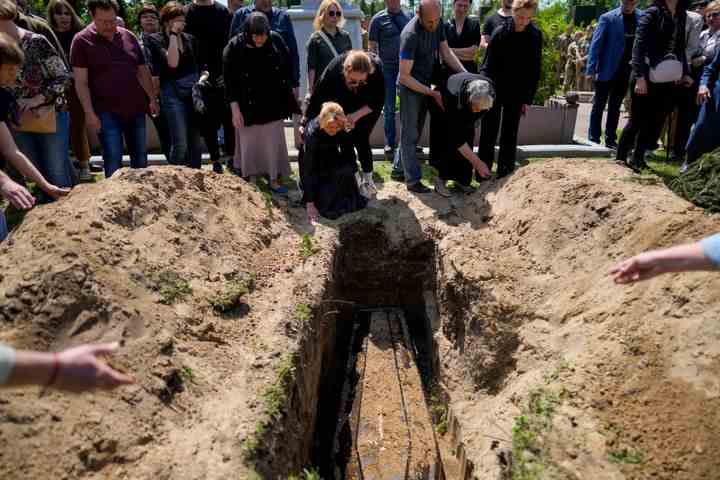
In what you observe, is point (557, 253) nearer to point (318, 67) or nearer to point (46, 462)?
point (318, 67)

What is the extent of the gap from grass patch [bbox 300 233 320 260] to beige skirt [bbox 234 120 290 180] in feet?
4.16

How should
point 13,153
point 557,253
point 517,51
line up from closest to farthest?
point 13,153 → point 557,253 → point 517,51

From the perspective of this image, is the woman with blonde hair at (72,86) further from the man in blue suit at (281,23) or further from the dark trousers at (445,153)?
the dark trousers at (445,153)

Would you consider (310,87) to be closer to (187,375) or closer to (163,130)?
(163,130)

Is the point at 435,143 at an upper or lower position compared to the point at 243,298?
upper

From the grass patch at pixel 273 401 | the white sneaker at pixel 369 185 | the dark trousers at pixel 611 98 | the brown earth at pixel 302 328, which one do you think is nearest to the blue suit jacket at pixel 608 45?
the dark trousers at pixel 611 98

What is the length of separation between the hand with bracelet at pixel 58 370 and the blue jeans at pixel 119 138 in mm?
4086

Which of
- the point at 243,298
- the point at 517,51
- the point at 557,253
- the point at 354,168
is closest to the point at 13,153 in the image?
the point at 243,298

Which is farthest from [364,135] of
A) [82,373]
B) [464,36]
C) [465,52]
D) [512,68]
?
[82,373]

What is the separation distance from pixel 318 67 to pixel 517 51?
2.09 meters

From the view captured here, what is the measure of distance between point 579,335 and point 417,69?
3.24 metres

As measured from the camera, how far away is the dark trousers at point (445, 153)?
5766mm

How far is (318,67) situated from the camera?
5855mm

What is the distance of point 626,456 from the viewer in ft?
8.47
